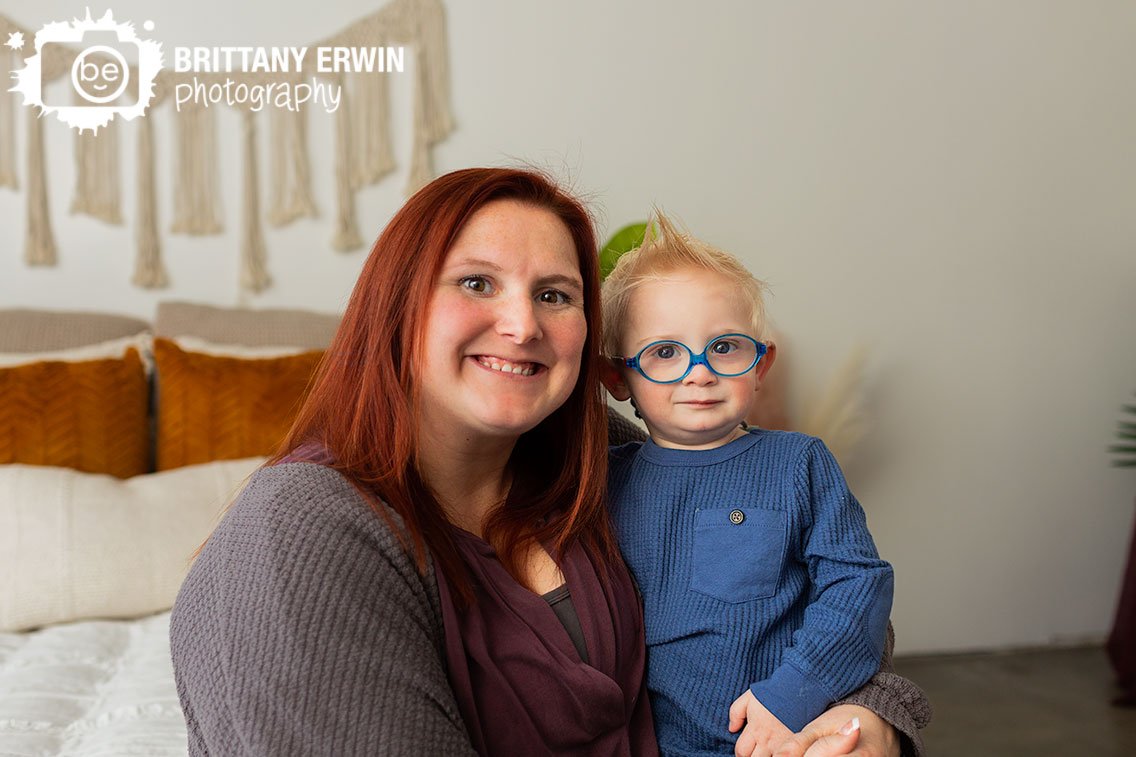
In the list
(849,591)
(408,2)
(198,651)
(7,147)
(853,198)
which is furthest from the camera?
(853,198)

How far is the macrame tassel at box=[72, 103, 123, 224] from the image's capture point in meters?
3.00

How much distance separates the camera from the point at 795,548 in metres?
1.29

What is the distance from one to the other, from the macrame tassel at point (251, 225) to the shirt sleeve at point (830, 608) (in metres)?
2.25

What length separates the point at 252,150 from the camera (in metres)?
3.11

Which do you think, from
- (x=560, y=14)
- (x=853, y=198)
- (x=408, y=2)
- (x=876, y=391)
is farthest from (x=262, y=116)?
(x=876, y=391)

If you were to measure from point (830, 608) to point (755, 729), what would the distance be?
6.6 inches

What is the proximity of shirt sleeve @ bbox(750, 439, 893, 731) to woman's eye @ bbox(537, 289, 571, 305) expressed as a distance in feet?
1.20

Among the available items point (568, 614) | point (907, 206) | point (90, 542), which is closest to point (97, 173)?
point (90, 542)

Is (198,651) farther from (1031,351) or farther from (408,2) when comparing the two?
(1031,351)

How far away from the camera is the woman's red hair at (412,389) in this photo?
1.12 metres

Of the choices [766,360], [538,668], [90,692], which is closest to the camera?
[538,668]

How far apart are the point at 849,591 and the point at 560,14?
2.63m

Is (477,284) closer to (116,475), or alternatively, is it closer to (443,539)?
(443,539)

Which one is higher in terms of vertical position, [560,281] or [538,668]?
[560,281]
